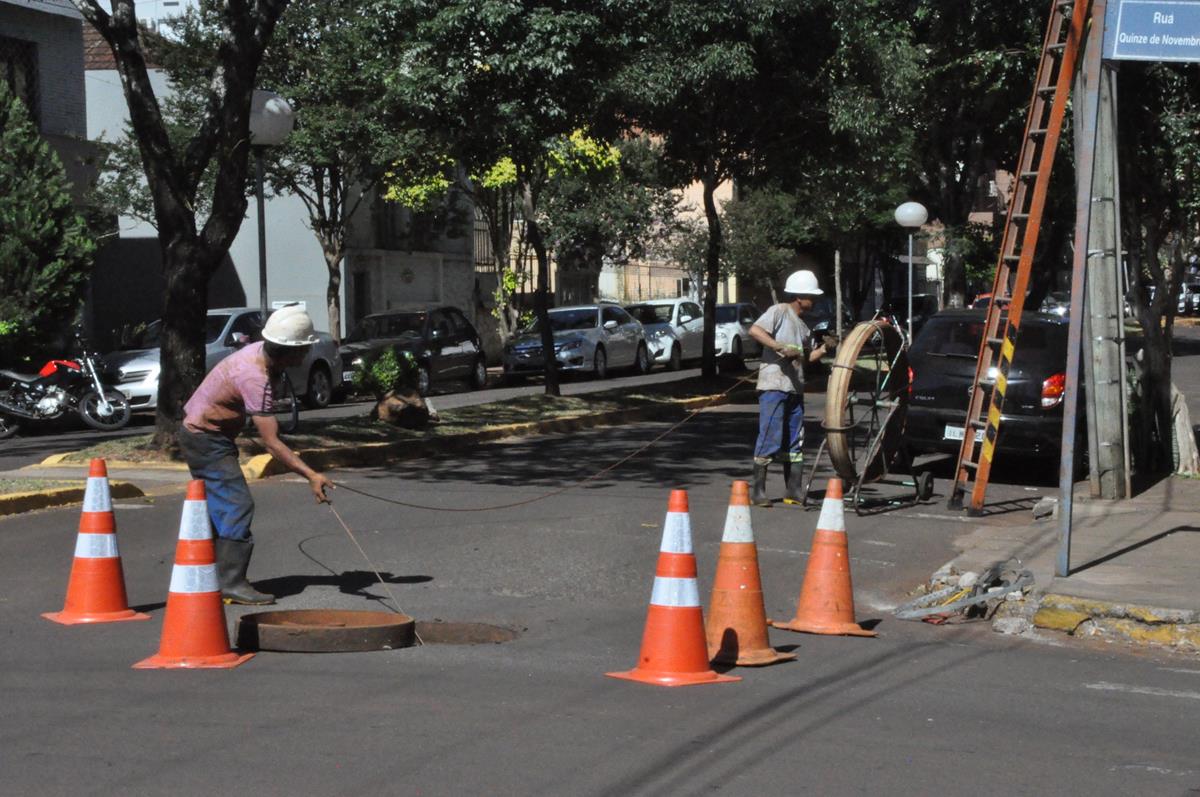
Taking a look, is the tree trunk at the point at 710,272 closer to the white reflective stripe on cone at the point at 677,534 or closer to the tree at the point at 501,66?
the tree at the point at 501,66

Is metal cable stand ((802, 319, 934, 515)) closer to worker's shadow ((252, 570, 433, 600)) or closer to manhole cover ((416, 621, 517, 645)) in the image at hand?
worker's shadow ((252, 570, 433, 600))

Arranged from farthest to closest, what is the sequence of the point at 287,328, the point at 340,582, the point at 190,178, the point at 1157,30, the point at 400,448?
the point at 400,448, the point at 190,178, the point at 1157,30, the point at 340,582, the point at 287,328

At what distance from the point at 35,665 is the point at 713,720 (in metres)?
3.14

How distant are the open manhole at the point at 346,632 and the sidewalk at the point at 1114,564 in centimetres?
307

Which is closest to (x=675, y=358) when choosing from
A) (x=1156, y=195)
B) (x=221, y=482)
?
(x=1156, y=195)

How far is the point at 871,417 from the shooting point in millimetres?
12492

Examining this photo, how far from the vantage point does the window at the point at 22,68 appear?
26.1 m

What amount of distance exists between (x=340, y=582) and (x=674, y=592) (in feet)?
10.3

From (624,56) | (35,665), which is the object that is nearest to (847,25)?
(624,56)

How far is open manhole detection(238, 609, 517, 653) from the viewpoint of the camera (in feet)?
22.9

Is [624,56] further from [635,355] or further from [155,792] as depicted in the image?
[155,792]

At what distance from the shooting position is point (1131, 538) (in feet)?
34.9

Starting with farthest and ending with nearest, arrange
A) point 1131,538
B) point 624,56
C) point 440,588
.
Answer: point 624,56 → point 1131,538 → point 440,588

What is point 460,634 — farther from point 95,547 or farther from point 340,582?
point 95,547
